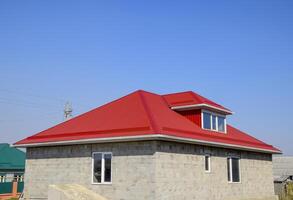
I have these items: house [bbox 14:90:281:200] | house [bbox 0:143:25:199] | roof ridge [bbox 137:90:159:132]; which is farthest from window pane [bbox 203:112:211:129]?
house [bbox 0:143:25:199]

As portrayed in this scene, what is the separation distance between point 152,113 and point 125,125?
5.75ft

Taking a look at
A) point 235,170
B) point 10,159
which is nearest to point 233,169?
point 235,170

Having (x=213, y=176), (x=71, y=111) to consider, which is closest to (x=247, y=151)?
(x=213, y=176)

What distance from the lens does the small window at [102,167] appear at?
17734mm

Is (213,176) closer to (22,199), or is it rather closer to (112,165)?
(112,165)

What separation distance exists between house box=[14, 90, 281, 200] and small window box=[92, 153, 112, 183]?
0.15 ft

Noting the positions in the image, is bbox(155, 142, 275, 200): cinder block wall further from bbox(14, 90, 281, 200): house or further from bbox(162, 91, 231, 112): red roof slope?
bbox(162, 91, 231, 112): red roof slope

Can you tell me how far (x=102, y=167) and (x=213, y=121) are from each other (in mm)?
7994

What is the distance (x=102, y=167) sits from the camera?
17922mm

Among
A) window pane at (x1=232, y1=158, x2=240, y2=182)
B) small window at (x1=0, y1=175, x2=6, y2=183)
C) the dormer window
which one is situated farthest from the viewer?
small window at (x1=0, y1=175, x2=6, y2=183)

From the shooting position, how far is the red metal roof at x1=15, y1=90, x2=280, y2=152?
1725 cm

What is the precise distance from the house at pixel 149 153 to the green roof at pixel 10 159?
64.5 ft

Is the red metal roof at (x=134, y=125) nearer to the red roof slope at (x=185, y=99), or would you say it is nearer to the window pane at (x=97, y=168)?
the red roof slope at (x=185, y=99)

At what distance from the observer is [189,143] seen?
18406mm
